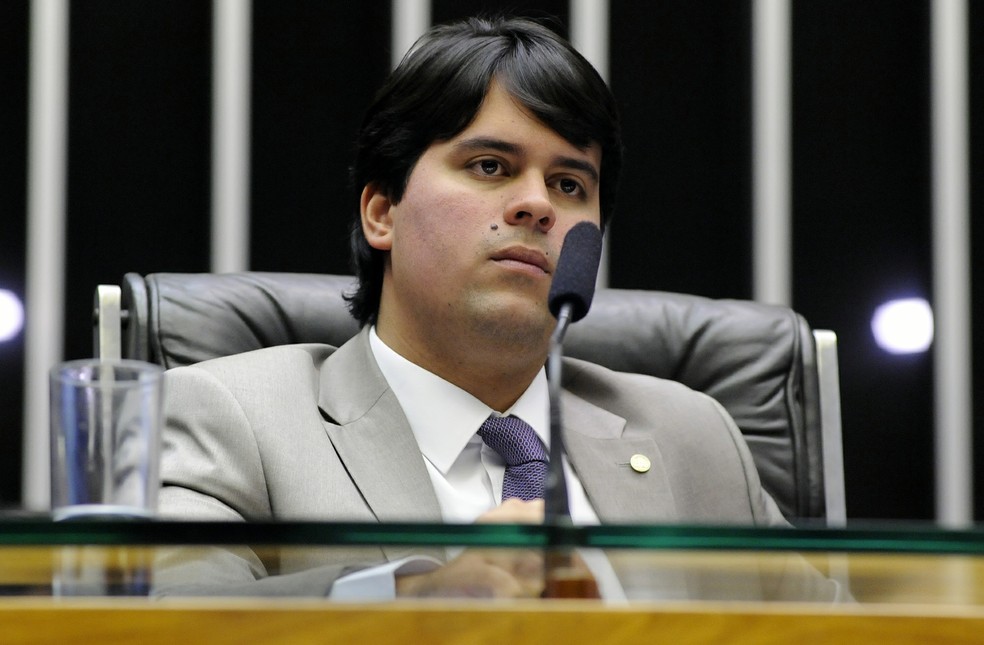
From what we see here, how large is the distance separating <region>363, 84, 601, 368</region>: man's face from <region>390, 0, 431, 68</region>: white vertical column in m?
0.97

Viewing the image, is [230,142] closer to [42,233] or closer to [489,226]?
[42,233]

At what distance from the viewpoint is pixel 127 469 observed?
870 millimetres

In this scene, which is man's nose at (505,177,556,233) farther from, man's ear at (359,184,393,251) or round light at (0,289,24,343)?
round light at (0,289,24,343)

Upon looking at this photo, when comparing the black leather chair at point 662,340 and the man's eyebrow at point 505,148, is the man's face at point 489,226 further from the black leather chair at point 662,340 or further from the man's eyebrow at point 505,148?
the black leather chair at point 662,340

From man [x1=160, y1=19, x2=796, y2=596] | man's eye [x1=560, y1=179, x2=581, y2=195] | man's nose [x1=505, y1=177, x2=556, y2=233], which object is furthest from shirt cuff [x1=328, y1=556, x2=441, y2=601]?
man's eye [x1=560, y1=179, x2=581, y2=195]

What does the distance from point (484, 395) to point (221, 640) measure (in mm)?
1161

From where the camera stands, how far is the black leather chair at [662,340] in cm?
173

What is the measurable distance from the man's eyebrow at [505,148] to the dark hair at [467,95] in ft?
0.08

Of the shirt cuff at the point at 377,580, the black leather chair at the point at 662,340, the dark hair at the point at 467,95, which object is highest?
the dark hair at the point at 467,95

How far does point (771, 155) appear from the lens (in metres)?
2.71

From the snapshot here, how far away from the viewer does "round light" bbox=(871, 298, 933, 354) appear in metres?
2.75

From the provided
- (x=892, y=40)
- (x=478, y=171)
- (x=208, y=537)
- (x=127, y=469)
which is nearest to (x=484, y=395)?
(x=478, y=171)

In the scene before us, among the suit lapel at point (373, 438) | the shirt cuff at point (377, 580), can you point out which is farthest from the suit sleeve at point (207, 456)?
the shirt cuff at point (377, 580)

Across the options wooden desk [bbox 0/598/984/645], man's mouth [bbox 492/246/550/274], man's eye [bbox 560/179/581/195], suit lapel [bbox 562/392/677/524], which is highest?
man's eye [bbox 560/179/581/195]
